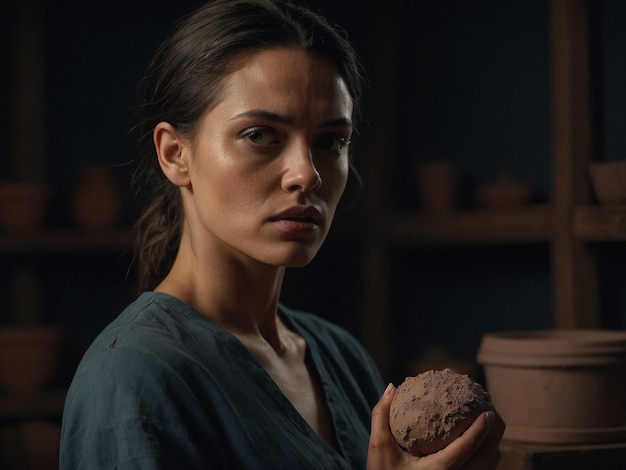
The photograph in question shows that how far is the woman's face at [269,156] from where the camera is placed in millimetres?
1690

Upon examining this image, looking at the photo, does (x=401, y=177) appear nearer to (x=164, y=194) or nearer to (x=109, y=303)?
(x=109, y=303)

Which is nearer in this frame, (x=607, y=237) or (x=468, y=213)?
(x=607, y=237)

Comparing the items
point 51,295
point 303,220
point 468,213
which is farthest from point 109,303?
point 303,220

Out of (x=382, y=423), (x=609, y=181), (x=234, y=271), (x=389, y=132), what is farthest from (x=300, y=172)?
(x=389, y=132)

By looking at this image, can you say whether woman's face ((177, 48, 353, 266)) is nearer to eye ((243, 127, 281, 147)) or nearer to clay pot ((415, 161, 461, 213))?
eye ((243, 127, 281, 147))

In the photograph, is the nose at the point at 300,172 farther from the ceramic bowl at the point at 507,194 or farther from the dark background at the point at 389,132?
the dark background at the point at 389,132

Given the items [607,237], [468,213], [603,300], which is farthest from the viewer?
[468,213]

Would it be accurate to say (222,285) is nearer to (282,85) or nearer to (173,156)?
(173,156)

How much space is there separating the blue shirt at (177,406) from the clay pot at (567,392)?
1.75 ft

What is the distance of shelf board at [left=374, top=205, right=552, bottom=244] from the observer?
127 inches

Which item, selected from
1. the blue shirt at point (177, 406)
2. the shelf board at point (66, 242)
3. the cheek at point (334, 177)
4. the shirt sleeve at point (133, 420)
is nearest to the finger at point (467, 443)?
the blue shirt at point (177, 406)

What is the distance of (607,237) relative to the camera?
2.86 meters

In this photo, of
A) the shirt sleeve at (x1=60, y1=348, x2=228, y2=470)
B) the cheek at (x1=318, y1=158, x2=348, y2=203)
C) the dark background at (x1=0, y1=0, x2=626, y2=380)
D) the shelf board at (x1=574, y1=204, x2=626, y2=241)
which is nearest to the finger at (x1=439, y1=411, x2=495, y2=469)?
the shirt sleeve at (x1=60, y1=348, x2=228, y2=470)

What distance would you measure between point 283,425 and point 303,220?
36cm
